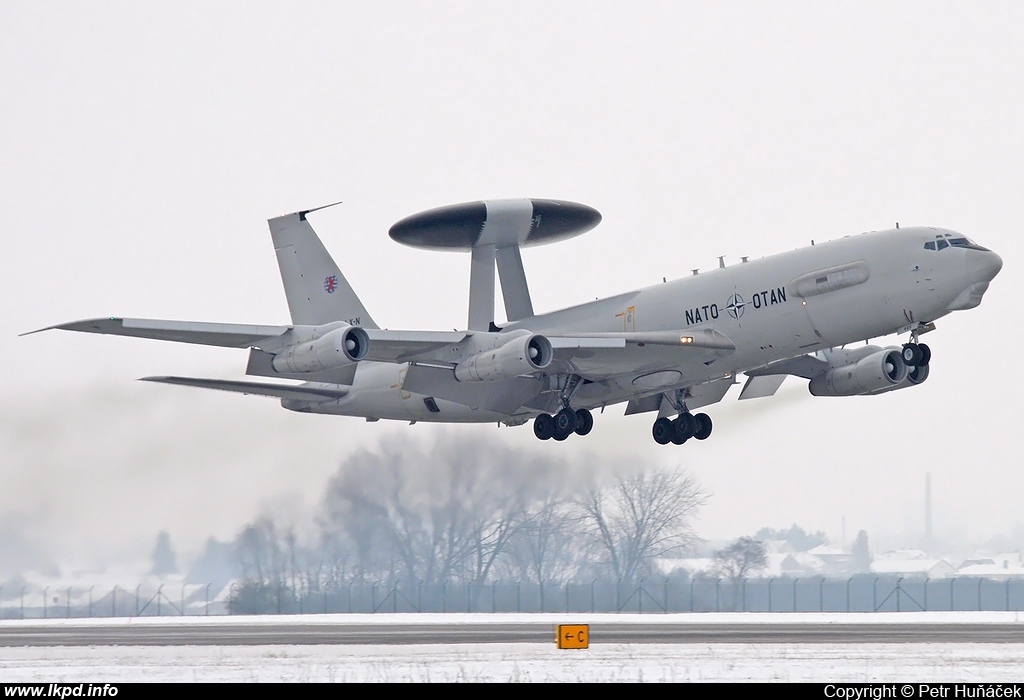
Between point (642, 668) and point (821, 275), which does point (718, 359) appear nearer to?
A: point (821, 275)

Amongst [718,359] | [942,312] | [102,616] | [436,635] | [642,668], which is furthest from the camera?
[102,616]

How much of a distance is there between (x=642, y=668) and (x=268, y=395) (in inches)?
771

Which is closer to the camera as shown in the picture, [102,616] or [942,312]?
[942,312]

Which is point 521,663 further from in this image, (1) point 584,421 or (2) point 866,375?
(2) point 866,375

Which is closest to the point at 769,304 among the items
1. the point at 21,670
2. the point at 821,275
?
the point at 821,275

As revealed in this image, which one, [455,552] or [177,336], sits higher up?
[177,336]

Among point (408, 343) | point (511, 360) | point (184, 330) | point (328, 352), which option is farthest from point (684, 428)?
point (184, 330)

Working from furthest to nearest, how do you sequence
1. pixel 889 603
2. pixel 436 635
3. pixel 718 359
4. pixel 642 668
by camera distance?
pixel 889 603 → pixel 436 635 → pixel 718 359 → pixel 642 668

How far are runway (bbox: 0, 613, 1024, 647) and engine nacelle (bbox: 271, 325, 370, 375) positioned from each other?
29.4 feet

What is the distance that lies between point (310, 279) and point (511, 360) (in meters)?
14.3

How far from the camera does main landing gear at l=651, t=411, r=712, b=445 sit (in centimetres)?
4644

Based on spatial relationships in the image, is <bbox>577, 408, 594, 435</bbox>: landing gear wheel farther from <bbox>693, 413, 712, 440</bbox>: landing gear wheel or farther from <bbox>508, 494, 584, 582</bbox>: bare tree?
<bbox>508, 494, 584, 582</bbox>: bare tree

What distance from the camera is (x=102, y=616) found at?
212 feet

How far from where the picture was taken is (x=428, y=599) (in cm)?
6762
